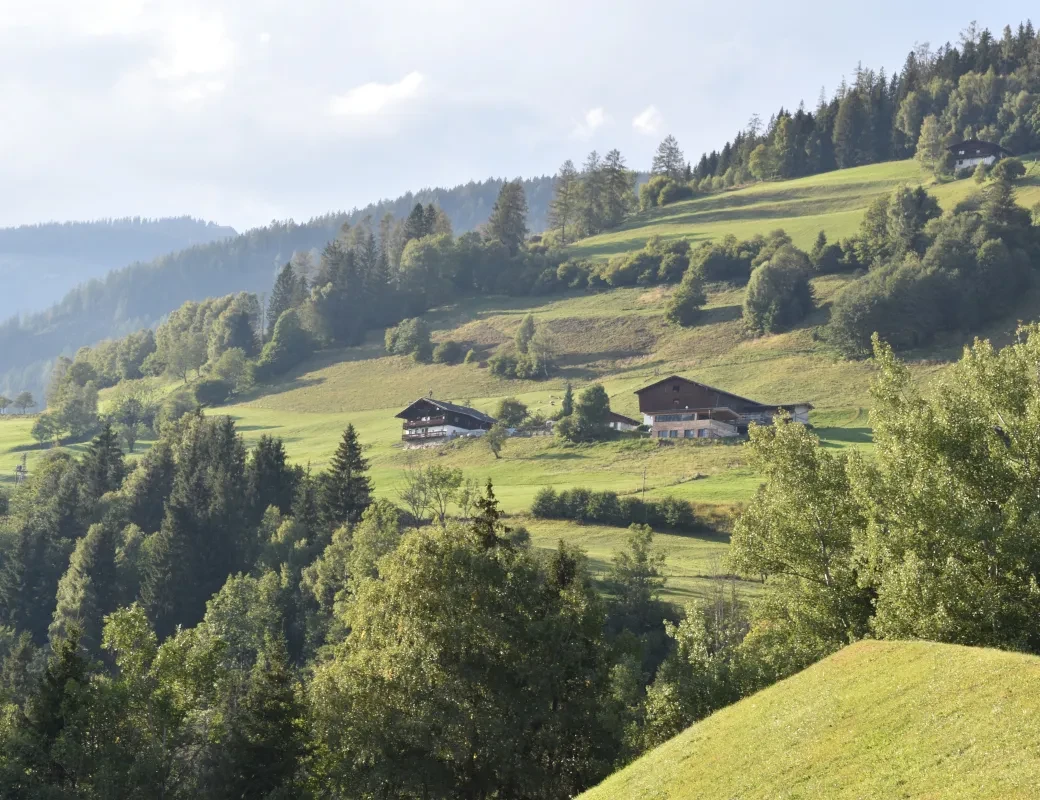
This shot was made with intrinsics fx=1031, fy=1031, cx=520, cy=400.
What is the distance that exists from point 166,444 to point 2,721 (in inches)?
2522

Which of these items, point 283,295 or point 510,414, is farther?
point 283,295

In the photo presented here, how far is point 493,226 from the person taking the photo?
7657 inches

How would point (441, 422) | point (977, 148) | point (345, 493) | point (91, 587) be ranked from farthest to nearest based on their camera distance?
point (977, 148) → point (441, 422) → point (345, 493) → point (91, 587)

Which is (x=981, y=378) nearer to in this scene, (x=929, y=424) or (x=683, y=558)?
(x=929, y=424)

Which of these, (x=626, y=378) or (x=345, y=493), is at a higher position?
(x=626, y=378)

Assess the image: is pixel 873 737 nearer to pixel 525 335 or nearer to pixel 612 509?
pixel 612 509

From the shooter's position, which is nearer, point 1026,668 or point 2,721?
point 1026,668

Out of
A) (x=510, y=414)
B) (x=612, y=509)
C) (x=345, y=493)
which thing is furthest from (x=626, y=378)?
(x=345, y=493)

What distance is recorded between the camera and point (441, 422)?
115 meters

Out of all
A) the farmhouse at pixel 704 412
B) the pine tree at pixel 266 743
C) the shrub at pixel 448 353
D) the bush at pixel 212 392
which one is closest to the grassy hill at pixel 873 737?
the pine tree at pixel 266 743

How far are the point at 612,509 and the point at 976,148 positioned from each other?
126797 millimetres

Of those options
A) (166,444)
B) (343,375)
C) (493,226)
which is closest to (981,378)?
(166,444)

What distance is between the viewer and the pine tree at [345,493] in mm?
79062

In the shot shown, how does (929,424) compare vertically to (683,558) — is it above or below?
above
